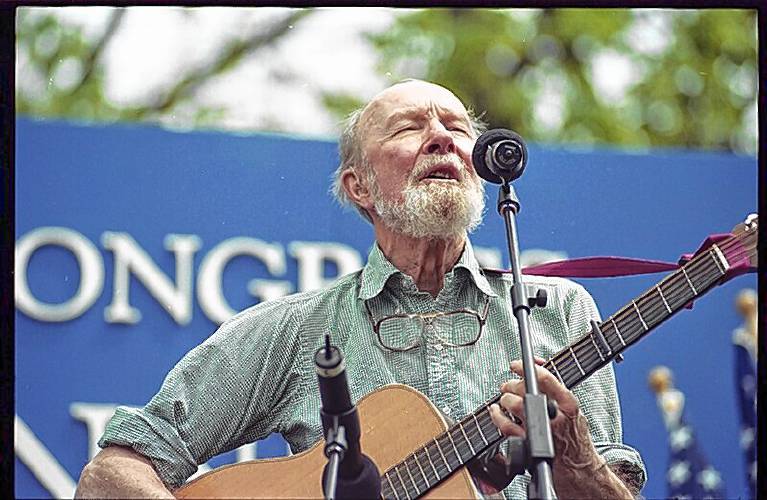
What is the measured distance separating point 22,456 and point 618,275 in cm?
159

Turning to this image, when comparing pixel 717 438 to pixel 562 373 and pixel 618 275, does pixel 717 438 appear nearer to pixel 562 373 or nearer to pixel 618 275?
pixel 618 275

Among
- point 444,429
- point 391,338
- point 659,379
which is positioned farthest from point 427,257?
point 659,379

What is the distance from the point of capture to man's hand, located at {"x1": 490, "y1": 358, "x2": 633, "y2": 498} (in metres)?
2.62

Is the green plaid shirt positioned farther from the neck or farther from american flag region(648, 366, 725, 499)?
american flag region(648, 366, 725, 499)

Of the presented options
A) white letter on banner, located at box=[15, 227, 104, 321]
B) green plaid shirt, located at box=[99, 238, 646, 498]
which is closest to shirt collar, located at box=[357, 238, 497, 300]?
green plaid shirt, located at box=[99, 238, 646, 498]

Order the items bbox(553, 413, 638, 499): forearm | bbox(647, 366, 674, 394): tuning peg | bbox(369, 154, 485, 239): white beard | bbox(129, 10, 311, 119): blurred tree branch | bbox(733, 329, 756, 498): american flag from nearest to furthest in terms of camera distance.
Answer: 1. bbox(553, 413, 638, 499): forearm
2. bbox(369, 154, 485, 239): white beard
3. bbox(733, 329, 756, 498): american flag
4. bbox(647, 366, 674, 394): tuning peg
5. bbox(129, 10, 311, 119): blurred tree branch

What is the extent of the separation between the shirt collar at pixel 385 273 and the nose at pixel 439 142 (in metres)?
0.22

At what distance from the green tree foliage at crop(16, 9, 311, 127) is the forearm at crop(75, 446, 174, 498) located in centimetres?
98

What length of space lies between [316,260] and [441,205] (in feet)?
2.80

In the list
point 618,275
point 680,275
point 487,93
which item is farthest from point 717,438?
point 487,93

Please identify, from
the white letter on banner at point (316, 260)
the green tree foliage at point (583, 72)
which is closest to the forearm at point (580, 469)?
the white letter on banner at point (316, 260)

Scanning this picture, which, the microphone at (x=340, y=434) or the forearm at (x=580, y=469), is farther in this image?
the forearm at (x=580, y=469)

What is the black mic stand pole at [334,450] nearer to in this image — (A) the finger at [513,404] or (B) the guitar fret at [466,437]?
(A) the finger at [513,404]

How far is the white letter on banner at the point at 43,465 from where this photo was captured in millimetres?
3627
